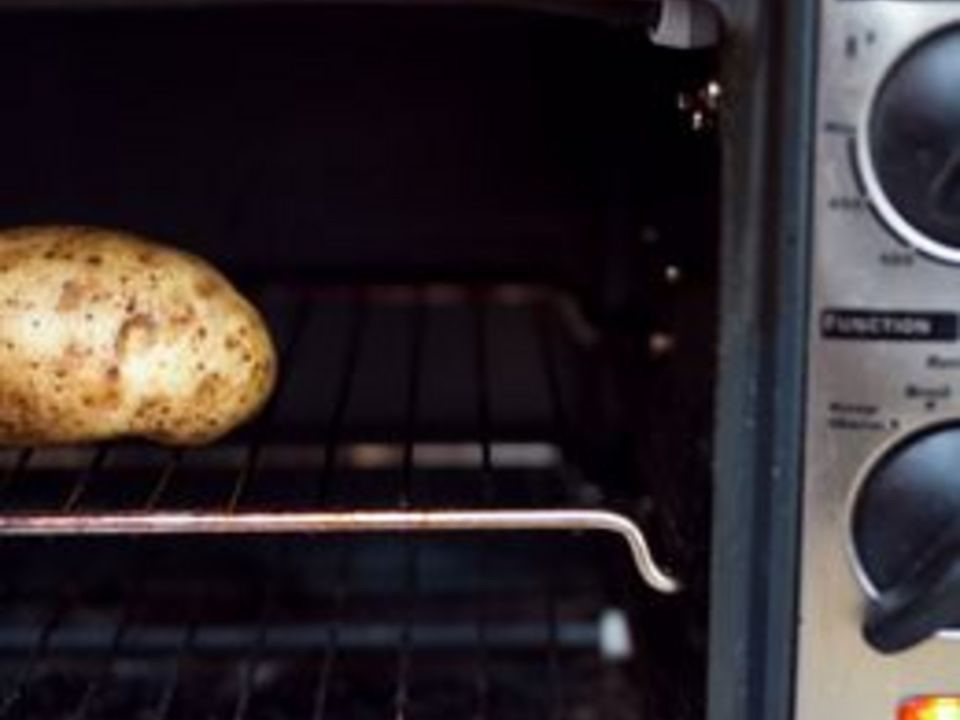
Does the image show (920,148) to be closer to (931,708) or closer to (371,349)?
(931,708)

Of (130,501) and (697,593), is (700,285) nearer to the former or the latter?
(697,593)

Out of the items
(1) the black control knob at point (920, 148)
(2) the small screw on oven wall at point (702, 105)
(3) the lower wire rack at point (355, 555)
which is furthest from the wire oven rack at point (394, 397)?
(1) the black control knob at point (920, 148)

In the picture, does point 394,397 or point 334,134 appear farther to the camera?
point 394,397

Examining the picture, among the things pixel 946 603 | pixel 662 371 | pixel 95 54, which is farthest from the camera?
pixel 95 54

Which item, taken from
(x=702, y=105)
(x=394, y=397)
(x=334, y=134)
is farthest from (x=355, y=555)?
(x=702, y=105)

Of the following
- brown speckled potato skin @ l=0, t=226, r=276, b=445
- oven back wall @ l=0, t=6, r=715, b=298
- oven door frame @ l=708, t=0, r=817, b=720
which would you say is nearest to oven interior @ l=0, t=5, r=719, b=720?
oven back wall @ l=0, t=6, r=715, b=298

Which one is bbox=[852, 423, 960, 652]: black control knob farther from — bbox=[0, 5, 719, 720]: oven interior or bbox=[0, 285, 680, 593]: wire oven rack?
bbox=[0, 285, 680, 593]: wire oven rack

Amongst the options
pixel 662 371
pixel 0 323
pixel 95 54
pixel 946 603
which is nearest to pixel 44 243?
pixel 0 323
